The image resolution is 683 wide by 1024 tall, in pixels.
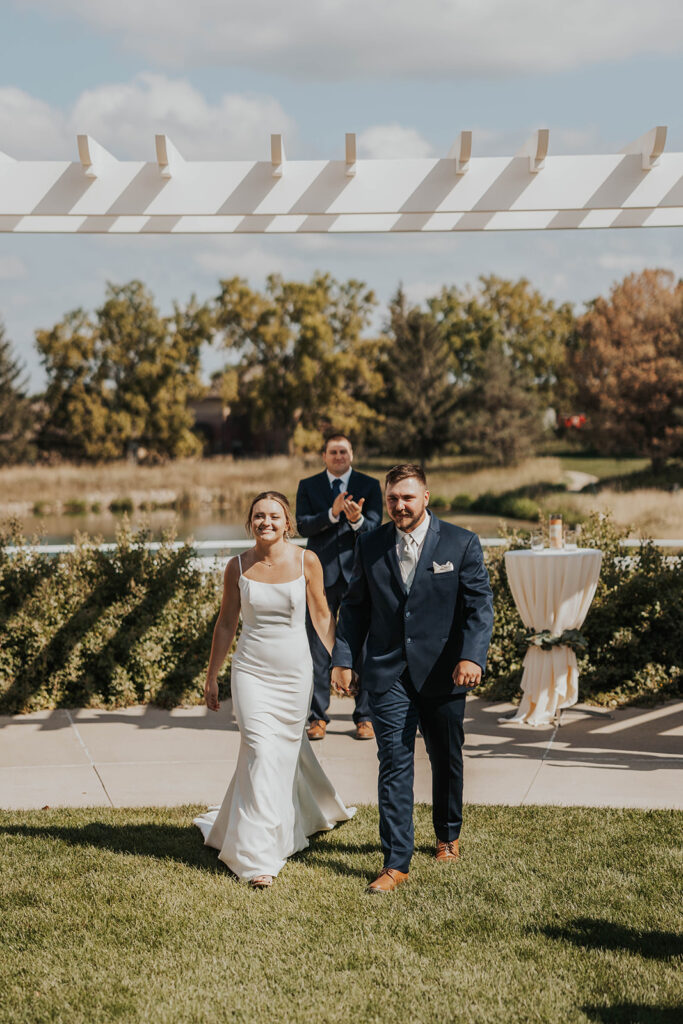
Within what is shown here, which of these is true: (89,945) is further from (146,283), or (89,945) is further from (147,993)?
(146,283)

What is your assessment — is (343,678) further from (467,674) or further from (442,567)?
(442,567)

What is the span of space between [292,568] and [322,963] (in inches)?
64.8

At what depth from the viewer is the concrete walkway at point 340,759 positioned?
5352mm

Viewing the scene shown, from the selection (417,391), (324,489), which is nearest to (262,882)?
(324,489)

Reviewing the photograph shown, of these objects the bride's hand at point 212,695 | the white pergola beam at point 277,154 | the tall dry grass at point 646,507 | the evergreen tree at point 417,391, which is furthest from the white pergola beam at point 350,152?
the evergreen tree at point 417,391

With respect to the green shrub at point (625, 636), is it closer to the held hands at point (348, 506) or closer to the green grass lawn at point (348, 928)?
the held hands at point (348, 506)

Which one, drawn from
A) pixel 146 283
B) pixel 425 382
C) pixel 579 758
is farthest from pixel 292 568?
pixel 146 283

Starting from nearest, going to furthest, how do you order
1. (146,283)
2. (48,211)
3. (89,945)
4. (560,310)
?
1. (89,945)
2. (48,211)
3. (146,283)
4. (560,310)

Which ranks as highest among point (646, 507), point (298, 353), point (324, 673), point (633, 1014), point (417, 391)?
point (298, 353)

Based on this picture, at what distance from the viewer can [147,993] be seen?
3.28 metres

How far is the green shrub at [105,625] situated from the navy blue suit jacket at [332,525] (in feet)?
5.97

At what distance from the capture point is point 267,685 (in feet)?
14.5

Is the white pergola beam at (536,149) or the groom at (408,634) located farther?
the white pergola beam at (536,149)

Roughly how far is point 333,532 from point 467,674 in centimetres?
250
